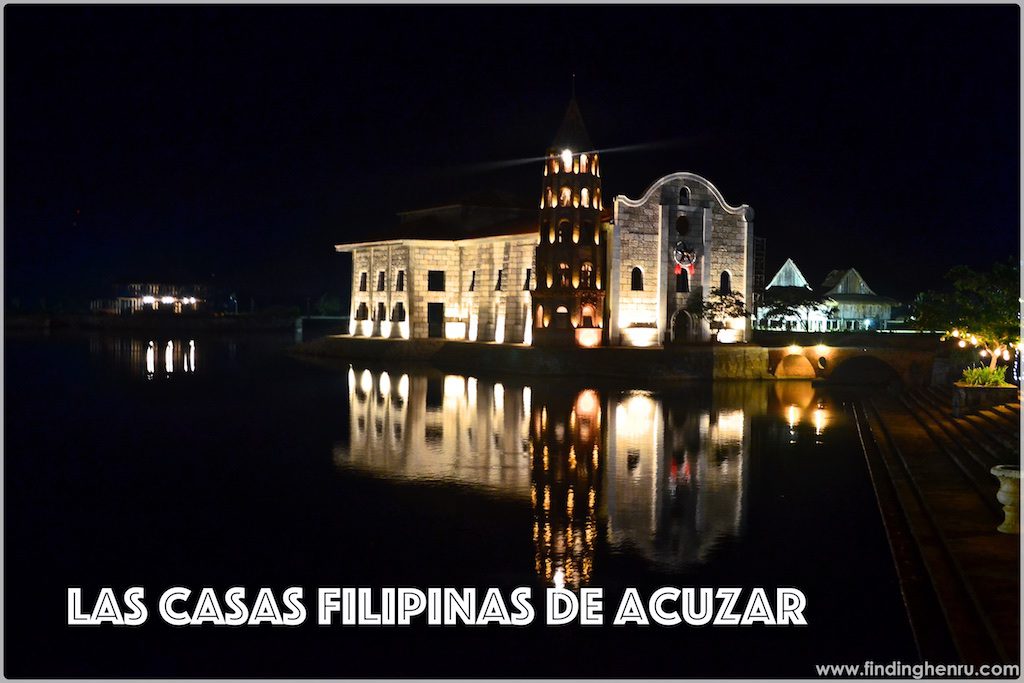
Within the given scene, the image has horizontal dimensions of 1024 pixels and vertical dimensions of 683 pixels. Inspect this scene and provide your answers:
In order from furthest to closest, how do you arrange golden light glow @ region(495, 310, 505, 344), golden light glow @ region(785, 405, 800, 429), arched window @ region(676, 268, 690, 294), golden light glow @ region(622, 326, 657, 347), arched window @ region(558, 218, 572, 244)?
golden light glow @ region(495, 310, 505, 344)
arched window @ region(676, 268, 690, 294)
arched window @ region(558, 218, 572, 244)
golden light glow @ region(622, 326, 657, 347)
golden light glow @ region(785, 405, 800, 429)

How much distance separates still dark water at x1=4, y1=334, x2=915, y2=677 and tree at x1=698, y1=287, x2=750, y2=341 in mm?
16414

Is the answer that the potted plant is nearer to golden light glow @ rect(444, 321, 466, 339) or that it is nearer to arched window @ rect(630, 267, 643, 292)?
arched window @ rect(630, 267, 643, 292)

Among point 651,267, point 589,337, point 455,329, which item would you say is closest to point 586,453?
point 589,337

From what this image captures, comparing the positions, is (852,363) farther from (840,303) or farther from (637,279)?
(840,303)

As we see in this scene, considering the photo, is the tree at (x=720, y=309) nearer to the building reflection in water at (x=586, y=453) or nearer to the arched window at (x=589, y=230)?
the arched window at (x=589, y=230)

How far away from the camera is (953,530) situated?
1911cm

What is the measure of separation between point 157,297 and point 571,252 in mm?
126211

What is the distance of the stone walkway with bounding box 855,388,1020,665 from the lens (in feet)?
47.3

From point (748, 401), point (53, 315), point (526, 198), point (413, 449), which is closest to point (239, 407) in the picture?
point (413, 449)

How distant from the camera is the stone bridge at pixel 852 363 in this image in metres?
52.8

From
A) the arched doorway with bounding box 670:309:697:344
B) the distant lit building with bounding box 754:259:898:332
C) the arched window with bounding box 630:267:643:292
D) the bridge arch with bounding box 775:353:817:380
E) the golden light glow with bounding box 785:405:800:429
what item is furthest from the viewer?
the distant lit building with bounding box 754:259:898:332

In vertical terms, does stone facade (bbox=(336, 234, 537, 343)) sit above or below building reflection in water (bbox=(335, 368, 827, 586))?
above

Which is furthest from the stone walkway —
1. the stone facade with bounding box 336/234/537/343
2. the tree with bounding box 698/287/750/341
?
the stone facade with bounding box 336/234/537/343

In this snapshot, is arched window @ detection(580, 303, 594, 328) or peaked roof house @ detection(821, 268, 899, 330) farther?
peaked roof house @ detection(821, 268, 899, 330)
